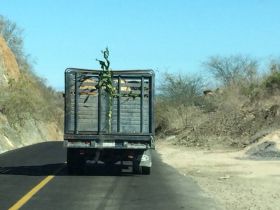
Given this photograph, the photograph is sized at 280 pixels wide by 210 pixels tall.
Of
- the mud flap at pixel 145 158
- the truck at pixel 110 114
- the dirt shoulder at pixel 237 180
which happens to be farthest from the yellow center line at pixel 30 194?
the dirt shoulder at pixel 237 180

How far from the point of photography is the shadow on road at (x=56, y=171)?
65.9 feet

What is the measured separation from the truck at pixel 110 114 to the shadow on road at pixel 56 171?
2.01 ft

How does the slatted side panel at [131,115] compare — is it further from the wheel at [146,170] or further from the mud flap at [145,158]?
the wheel at [146,170]

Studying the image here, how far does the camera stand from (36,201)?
13.3 m

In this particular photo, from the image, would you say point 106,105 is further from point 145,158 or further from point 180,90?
point 180,90

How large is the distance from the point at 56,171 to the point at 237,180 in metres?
6.01

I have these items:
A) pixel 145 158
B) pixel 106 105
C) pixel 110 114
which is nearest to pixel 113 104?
pixel 106 105

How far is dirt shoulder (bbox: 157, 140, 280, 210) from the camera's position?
1413 cm

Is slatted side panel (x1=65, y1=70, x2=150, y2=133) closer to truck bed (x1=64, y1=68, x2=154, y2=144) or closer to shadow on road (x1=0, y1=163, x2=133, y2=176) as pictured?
truck bed (x1=64, y1=68, x2=154, y2=144)

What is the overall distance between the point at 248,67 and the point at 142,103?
69370 mm

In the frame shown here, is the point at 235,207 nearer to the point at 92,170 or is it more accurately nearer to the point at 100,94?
the point at 100,94

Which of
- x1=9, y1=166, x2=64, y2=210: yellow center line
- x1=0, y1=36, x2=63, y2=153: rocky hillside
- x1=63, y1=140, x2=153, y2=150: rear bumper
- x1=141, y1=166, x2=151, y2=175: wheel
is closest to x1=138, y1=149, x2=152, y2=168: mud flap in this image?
x1=141, y1=166, x2=151, y2=175: wheel

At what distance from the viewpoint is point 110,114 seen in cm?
1970

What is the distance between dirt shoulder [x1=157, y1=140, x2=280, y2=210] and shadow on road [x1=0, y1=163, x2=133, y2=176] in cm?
261
